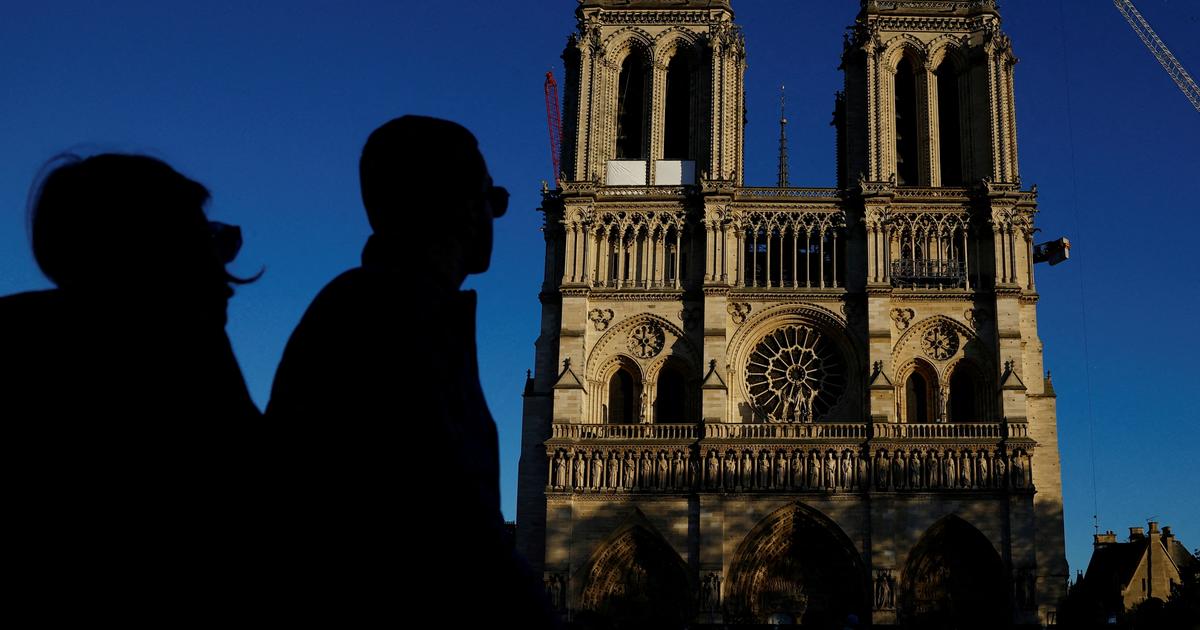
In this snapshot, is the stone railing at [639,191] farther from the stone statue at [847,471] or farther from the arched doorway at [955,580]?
the arched doorway at [955,580]

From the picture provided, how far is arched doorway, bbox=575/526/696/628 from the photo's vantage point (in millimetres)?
32250

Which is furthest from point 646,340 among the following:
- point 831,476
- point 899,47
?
point 899,47

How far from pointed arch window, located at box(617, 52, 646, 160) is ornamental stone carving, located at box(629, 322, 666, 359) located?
18.1ft

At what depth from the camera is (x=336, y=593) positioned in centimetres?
190

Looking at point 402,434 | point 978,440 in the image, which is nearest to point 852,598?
point 978,440

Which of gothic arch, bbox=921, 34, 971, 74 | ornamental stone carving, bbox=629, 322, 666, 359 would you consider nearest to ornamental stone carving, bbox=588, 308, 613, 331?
ornamental stone carving, bbox=629, 322, 666, 359

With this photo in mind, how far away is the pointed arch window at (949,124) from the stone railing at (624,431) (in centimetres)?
1104

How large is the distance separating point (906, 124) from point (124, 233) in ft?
123

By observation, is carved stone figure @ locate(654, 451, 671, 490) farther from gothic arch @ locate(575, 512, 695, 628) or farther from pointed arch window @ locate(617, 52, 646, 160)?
pointed arch window @ locate(617, 52, 646, 160)

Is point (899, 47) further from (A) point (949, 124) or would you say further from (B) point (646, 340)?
(B) point (646, 340)

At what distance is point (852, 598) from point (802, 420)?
16.0ft

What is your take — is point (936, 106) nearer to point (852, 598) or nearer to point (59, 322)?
point (852, 598)

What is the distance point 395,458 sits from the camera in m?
1.95

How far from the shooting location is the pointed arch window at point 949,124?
36844 mm
